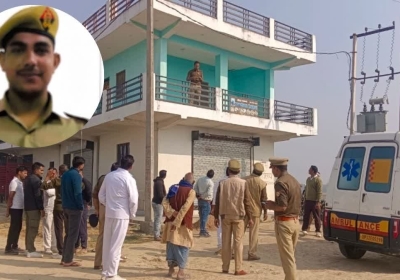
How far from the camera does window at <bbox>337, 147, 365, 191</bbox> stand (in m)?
7.59

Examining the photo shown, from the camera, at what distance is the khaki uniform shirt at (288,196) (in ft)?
18.6

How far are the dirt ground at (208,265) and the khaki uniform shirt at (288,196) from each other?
4.96ft

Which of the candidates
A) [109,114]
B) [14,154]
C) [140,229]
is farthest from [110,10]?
[14,154]

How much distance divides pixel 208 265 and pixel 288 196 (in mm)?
2538

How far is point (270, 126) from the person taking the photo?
16500 millimetres

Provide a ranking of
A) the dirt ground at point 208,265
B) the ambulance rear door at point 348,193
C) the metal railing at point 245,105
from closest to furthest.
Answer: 1. the dirt ground at point 208,265
2. the ambulance rear door at point 348,193
3. the metal railing at point 245,105

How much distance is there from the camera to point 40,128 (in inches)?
→ 89.4

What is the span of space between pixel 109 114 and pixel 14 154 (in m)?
14.6

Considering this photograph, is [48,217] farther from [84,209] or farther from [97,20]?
[97,20]

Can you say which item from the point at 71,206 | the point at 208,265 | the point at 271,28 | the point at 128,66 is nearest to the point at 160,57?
the point at 128,66

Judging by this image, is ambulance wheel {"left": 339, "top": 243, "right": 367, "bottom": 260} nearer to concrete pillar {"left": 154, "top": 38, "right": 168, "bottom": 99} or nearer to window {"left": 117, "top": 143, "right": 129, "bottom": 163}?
concrete pillar {"left": 154, "top": 38, "right": 168, "bottom": 99}

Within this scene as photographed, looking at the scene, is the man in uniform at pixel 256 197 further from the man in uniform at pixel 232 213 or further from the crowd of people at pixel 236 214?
the man in uniform at pixel 232 213

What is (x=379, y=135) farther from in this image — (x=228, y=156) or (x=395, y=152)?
(x=228, y=156)

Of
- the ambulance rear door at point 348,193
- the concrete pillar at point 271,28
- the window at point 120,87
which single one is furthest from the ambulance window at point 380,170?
the concrete pillar at point 271,28
